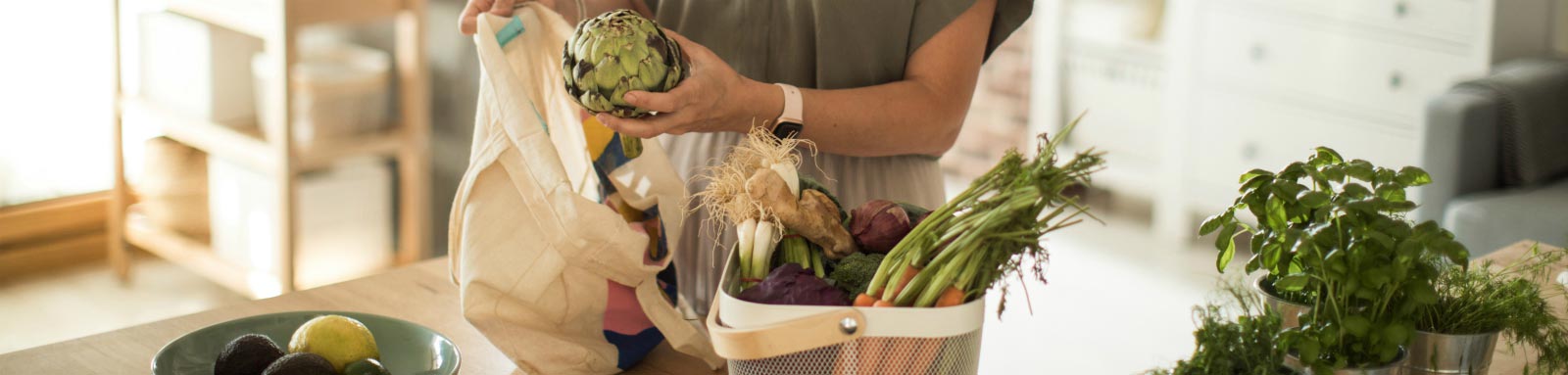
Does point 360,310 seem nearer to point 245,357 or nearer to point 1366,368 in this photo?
point 245,357

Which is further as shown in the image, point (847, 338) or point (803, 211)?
point (803, 211)

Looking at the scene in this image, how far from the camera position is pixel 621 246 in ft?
4.10

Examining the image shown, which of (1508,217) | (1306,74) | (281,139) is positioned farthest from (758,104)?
(1306,74)

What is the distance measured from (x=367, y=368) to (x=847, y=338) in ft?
1.36

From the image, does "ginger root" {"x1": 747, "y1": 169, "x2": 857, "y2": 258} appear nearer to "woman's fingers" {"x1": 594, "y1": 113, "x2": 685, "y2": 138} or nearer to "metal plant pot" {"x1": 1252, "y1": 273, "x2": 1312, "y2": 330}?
"woman's fingers" {"x1": 594, "y1": 113, "x2": 685, "y2": 138}

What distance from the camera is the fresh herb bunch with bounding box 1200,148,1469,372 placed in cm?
99

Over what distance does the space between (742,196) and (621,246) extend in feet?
0.57

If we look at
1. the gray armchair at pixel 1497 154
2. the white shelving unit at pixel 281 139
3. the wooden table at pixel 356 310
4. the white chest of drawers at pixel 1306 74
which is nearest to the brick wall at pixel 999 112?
the white chest of drawers at pixel 1306 74

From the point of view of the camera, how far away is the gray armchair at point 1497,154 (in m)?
3.27

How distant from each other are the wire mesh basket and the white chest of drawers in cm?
296

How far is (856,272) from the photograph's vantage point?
1.10m

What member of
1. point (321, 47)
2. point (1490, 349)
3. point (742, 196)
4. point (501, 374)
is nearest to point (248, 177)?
point (321, 47)

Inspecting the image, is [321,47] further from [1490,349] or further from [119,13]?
[1490,349]

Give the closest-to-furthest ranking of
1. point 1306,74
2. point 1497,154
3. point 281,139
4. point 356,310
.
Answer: point 356,310 < point 281,139 < point 1497,154 < point 1306,74
